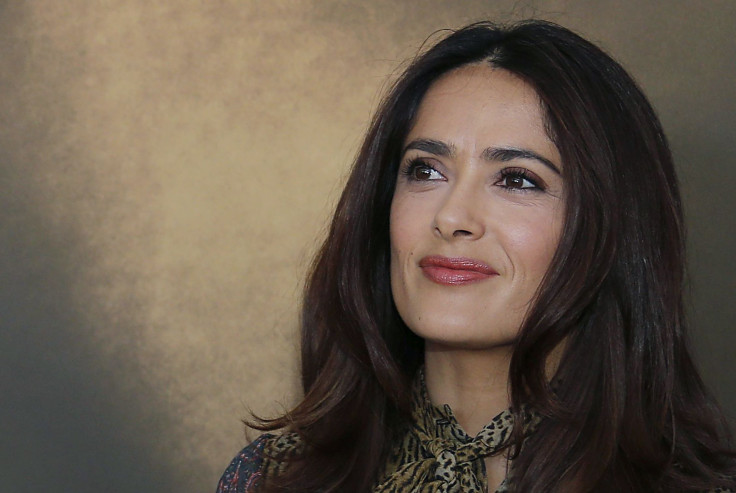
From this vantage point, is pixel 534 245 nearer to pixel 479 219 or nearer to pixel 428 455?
pixel 479 219

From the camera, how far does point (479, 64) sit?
2.45m

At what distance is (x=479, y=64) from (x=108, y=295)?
41.6 inches

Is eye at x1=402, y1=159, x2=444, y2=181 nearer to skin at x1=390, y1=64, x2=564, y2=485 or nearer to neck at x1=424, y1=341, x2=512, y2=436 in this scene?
skin at x1=390, y1=64, x2=564, y2=485

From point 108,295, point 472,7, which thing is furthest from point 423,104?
point 108,295

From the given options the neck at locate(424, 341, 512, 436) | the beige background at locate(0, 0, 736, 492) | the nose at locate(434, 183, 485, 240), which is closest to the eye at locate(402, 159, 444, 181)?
the nose at locate(434, 183, 485, 240)

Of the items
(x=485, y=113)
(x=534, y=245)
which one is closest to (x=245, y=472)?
(x=534, y=245)

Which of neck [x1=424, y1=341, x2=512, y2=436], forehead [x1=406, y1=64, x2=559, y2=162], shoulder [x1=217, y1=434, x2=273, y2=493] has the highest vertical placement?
forehead [x1=406, y1=64, x2=559, y2=162]

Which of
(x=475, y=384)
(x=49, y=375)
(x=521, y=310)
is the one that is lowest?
(x=49, y=375)

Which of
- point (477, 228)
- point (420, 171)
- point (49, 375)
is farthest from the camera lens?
point (49, 375)

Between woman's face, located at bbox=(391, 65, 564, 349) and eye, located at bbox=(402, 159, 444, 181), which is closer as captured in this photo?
woman's face, located at bbox=(391, 65, 564, 349)

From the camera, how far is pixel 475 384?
234cm

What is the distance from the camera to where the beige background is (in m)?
2.84

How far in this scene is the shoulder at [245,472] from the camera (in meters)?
2.47

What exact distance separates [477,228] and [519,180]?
0.13 m
